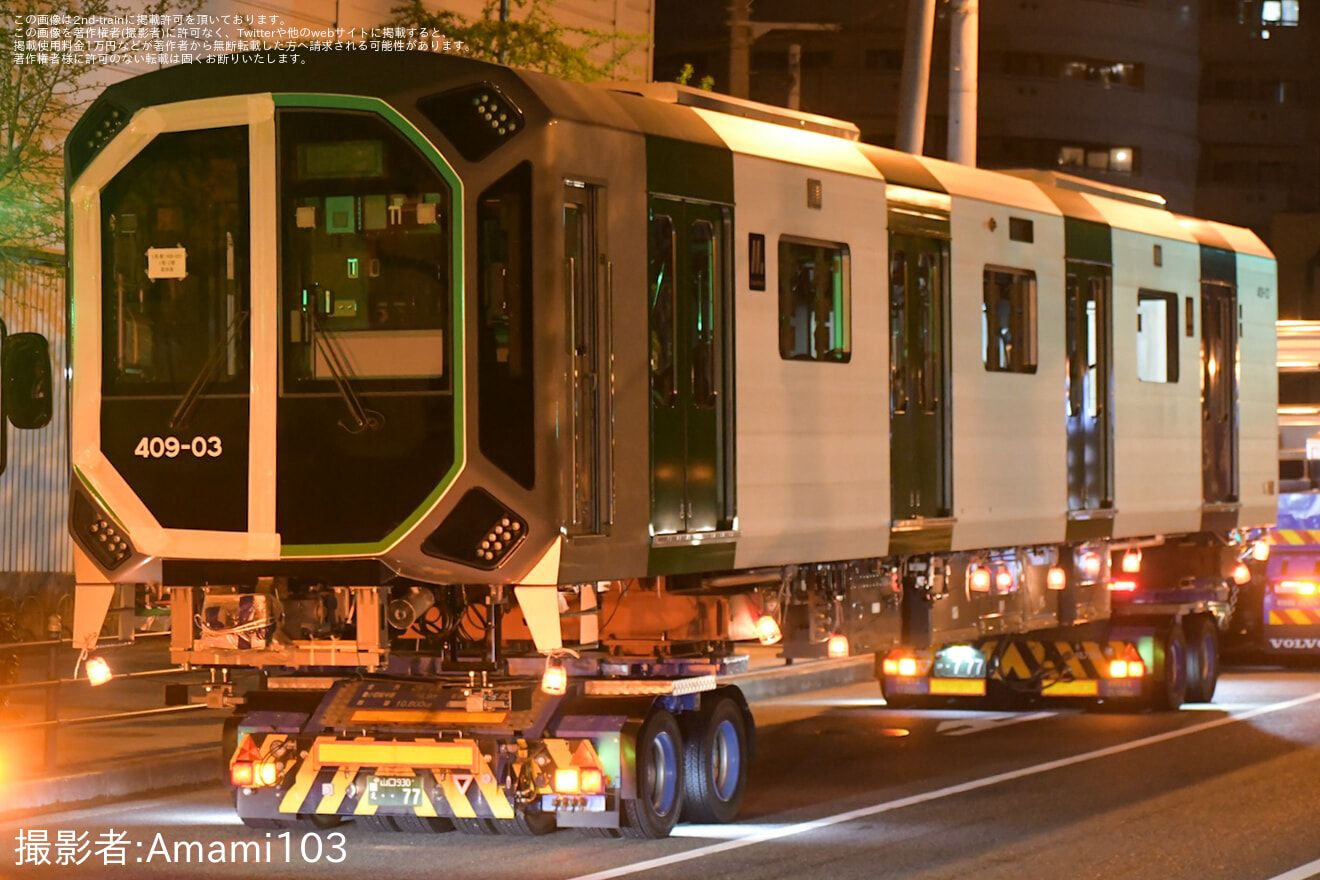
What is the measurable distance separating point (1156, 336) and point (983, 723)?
3335 millimetres

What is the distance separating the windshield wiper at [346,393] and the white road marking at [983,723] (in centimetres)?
816

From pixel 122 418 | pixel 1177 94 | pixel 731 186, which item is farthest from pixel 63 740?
pixel 1177 94

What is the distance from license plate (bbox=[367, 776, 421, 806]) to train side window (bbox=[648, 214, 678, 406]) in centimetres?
224

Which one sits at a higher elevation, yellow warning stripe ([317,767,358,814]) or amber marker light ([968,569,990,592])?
amber marker light ([968,569,990,592])

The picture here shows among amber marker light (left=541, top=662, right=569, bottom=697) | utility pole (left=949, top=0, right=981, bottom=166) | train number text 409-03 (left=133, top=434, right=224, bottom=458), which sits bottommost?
amber marker light (left=541, top=662, right=569, bottom=697)

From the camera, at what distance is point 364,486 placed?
38.0 ft

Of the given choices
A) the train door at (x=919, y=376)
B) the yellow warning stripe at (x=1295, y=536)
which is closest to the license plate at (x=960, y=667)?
the train door at (x=919, y=376)

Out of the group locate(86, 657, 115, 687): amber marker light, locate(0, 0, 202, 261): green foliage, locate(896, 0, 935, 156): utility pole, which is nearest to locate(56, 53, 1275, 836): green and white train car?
locate(86, 657, 115, 687): amber marker light

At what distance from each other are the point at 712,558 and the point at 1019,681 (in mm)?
7072

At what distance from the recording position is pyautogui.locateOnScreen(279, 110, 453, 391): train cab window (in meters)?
11.5

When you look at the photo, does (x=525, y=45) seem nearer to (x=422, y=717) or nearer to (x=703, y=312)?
(x=703, y=312)

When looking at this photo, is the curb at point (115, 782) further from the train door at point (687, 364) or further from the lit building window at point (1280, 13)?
the lit building window at point (1280, 13)

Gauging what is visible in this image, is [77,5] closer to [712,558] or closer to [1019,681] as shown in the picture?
[1019,681]

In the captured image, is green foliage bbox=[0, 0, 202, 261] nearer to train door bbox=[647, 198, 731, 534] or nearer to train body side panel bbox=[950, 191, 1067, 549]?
train body side panel bbox=[950, 191, 1067, 549]
